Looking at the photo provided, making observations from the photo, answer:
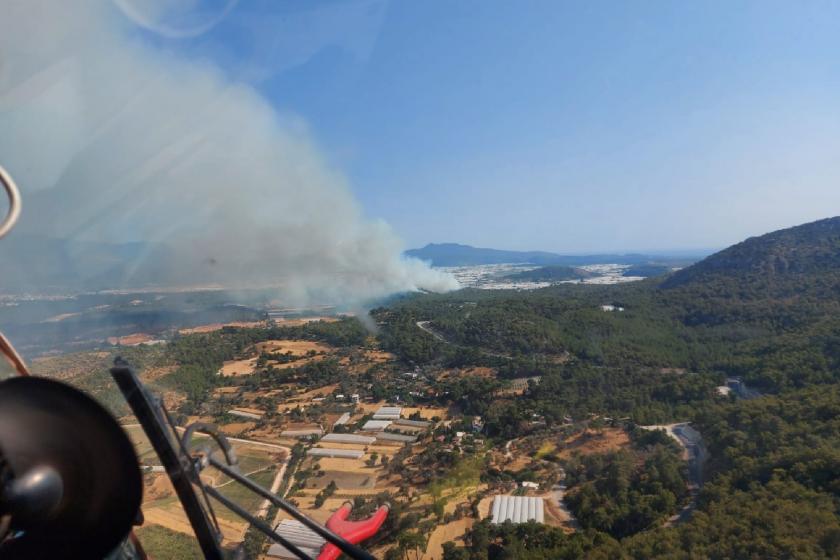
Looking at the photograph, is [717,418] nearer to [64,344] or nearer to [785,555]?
[785,555]

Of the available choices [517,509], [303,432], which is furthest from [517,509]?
[303,432]

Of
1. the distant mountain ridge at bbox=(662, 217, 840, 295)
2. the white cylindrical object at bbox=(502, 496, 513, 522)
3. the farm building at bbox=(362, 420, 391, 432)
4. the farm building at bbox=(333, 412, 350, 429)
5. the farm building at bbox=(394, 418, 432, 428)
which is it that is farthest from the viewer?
the distant mountain ridge at bbox=(662, 217, 840, 295)

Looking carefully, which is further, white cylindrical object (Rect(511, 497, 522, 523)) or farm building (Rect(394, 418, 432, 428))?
farm building (Rect(394, 418, 432, 428))

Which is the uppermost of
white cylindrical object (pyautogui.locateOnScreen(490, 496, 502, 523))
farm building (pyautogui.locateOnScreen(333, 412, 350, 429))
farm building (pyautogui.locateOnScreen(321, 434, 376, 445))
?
white cylindrical object (pyautogui.locateOnScreen(490, 496, 502, 523))

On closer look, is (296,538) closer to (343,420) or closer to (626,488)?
(626,488)

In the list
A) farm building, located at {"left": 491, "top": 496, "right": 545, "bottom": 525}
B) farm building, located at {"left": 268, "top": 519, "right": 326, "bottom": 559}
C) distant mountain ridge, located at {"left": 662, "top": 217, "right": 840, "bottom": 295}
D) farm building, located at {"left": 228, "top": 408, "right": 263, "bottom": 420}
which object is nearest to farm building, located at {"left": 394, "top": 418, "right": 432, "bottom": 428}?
farm building, located at {"left": 228, "top": 408, "right": 263, "bottom": 420}

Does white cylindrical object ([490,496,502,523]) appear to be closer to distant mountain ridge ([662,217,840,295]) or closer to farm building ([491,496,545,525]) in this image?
farm building ([491,496,545,525])
